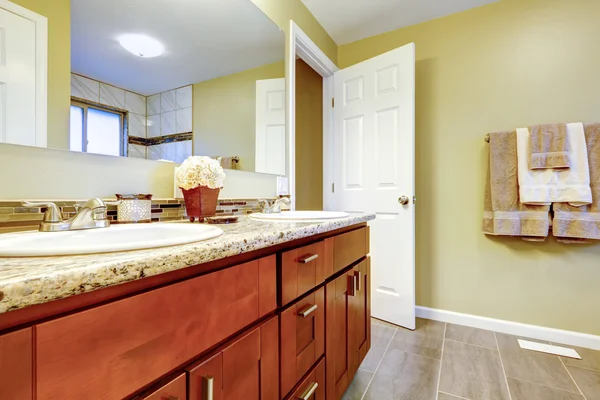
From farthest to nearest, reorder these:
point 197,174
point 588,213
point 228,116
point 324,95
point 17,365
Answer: point 324,95 → point 588,213 → point 228,116 → point 197,174 → point 17,365

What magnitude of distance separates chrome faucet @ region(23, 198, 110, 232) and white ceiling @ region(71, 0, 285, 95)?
0.43m

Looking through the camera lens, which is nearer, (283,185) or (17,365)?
(17,365)

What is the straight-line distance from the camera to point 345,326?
117 cm

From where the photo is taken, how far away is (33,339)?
325 mm

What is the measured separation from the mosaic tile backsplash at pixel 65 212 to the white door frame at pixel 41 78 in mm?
176

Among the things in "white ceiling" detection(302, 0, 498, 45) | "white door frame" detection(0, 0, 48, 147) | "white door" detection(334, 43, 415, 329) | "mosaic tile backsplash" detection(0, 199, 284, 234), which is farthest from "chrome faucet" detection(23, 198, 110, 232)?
"white ceiling" detection(302, 0, 498, 45)

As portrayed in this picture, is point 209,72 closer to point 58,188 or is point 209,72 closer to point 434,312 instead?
point 58,188

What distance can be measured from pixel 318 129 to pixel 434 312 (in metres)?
1.81

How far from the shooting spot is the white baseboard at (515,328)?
1.72 meters

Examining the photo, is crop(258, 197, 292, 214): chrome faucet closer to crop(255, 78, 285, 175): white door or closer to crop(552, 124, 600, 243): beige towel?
crop(255, 78, 285, 175): white door

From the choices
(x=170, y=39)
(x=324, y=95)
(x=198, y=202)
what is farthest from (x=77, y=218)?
(x=324, y=95)

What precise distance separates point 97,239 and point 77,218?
78 mm

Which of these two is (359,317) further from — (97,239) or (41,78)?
(41,78)

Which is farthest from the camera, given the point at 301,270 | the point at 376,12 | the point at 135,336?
the point at 376,12
